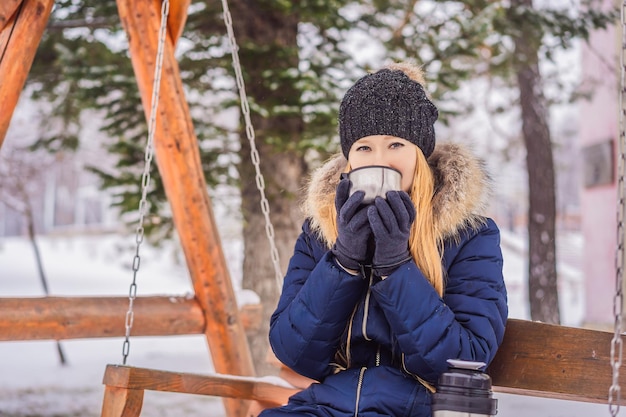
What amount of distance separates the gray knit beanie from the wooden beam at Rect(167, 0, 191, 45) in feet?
5.67

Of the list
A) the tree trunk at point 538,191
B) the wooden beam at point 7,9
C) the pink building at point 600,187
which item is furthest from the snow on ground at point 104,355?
the tree trunk at point 538,191

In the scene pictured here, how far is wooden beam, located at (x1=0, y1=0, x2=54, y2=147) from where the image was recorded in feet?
10.7

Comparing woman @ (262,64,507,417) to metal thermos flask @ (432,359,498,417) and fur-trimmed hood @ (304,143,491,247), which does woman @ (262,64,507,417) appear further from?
metal thermos flask @ (432,359,498,417)

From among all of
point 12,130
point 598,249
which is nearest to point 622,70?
point 598,249

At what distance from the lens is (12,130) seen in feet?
44.5

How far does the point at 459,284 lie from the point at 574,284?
1609 centimetres

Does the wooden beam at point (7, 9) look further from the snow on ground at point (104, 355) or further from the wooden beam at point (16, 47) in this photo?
the snow on ground at point (104, 355)

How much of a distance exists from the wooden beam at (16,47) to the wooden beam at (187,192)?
55 cm

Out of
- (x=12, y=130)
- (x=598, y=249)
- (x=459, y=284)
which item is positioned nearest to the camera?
(x=459, y=284)

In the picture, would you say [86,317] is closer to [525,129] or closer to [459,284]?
[459,284]

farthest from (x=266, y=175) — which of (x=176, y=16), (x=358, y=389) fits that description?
(x=358, y=389)

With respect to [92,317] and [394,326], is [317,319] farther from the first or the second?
[92,317]

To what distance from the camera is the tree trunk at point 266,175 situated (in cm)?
554

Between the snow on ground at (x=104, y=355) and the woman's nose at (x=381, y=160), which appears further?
the snow on ground at (x=104, y=355)
